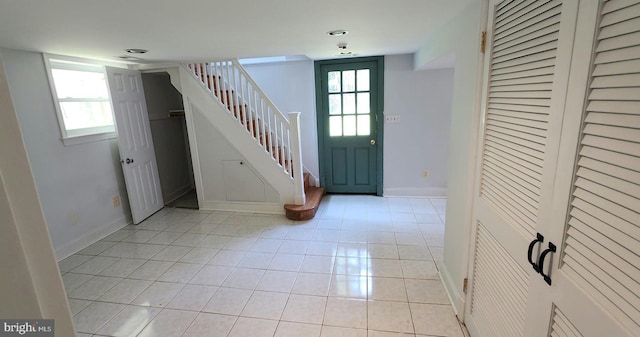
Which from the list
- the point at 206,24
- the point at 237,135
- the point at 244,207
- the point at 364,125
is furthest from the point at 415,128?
the point at 206,24

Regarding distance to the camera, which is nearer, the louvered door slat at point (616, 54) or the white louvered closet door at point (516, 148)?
the louvered door slat at point (616, 54)

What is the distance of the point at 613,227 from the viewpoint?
0.78 m

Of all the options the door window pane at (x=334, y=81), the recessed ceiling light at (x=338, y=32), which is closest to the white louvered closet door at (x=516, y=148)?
the recessed ceiling light at (x=338, y=32)

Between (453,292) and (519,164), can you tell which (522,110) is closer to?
(519,164)

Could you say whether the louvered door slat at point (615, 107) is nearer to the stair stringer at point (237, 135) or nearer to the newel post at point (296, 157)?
the newel post at point (296, 157)

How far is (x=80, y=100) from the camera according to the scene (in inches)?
124

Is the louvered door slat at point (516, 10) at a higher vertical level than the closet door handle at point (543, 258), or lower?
higher

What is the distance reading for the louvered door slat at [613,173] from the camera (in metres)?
0.71

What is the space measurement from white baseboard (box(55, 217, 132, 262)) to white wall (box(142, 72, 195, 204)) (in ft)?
2.83

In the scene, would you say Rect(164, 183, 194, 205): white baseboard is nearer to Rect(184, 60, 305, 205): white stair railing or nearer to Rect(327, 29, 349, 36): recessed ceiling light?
Rect(184, 60, 305, 205): white stair railing

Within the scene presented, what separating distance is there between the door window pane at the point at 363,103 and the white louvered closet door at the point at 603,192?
333cm

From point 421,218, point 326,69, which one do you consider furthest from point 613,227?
point 326,69

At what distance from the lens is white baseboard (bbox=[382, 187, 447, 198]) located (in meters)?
4.30

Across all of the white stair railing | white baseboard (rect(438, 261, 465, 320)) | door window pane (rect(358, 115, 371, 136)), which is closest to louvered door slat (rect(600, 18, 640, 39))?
white baseboard (rect(438, 261, 465, 320))
